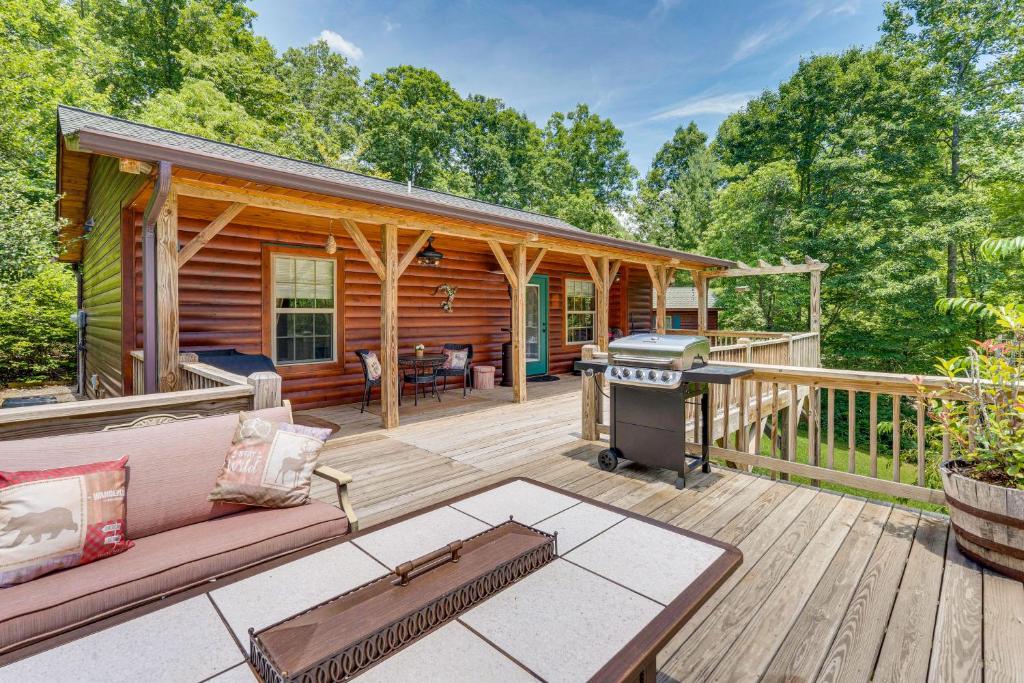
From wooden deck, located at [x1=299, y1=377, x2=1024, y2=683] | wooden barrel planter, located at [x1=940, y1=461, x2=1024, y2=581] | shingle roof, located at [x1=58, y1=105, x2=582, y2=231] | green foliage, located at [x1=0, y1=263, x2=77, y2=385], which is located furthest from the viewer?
green foliage, located at [x1=0, y1=263, x2=77, y2=385]

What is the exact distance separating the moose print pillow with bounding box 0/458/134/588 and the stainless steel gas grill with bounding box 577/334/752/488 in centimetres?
284

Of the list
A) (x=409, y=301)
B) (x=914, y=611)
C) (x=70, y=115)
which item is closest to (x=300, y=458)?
(x=914, y=611)

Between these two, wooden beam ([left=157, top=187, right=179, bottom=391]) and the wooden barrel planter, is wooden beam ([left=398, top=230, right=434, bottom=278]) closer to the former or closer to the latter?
wooden beam ([left=157, top=187, right=179, bottom=391])

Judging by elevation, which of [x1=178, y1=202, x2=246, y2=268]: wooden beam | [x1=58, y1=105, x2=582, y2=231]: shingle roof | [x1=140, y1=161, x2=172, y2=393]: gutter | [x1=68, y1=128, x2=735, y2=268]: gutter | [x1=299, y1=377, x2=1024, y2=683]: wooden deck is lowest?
[x1=299, y1=377, x2=1024, y2=683]: wooden deck

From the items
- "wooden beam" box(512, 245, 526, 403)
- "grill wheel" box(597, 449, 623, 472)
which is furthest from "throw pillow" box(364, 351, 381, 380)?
"grill wheel" box(597, 449, 623, 472)

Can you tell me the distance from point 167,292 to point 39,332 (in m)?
10.9

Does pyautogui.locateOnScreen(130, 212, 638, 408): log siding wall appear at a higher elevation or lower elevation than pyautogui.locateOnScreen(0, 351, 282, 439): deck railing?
higher

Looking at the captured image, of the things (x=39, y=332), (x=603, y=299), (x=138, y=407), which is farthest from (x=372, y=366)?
(x=39, y=332)

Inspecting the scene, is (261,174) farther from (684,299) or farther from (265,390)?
(684,299)

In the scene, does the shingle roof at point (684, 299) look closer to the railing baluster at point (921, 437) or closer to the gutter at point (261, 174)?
the gutter at point (261, 174)

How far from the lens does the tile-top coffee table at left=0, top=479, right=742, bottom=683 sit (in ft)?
3.19

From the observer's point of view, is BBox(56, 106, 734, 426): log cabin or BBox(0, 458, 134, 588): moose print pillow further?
BBox(56, 106, 734, 426): log cabin

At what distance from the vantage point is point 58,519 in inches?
64.0

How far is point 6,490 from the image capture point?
5.25ft
